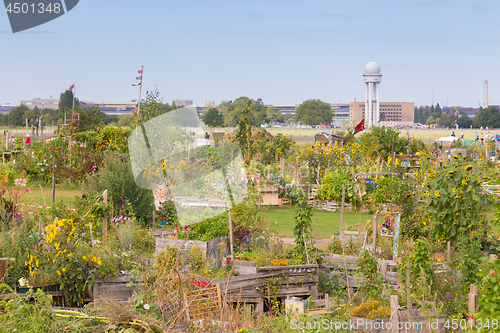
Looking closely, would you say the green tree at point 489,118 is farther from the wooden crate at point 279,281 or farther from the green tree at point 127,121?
the wooden crate at point 279,281

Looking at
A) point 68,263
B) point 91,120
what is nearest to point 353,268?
point 68,263

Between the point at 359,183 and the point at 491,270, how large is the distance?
851 centimetres

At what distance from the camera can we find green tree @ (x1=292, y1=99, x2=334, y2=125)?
75125mm

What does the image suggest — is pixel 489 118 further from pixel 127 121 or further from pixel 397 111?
pixel 127 121

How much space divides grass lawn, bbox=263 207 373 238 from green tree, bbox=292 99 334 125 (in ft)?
209

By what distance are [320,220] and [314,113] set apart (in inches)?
2581

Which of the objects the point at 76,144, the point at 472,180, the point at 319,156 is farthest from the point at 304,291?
the point at 76,144

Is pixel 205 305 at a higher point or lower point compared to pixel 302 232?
lower

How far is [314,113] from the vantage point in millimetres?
75312

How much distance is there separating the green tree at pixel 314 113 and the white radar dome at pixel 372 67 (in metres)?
8.65

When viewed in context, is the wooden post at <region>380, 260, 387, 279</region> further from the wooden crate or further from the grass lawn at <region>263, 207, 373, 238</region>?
the grass lawn at <region>263, 207, 373, 238</region>

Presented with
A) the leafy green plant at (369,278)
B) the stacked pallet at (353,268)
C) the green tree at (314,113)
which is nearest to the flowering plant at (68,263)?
the stacked pallet at (353,268)

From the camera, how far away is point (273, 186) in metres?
12.7

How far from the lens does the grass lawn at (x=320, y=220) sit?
980 cm
